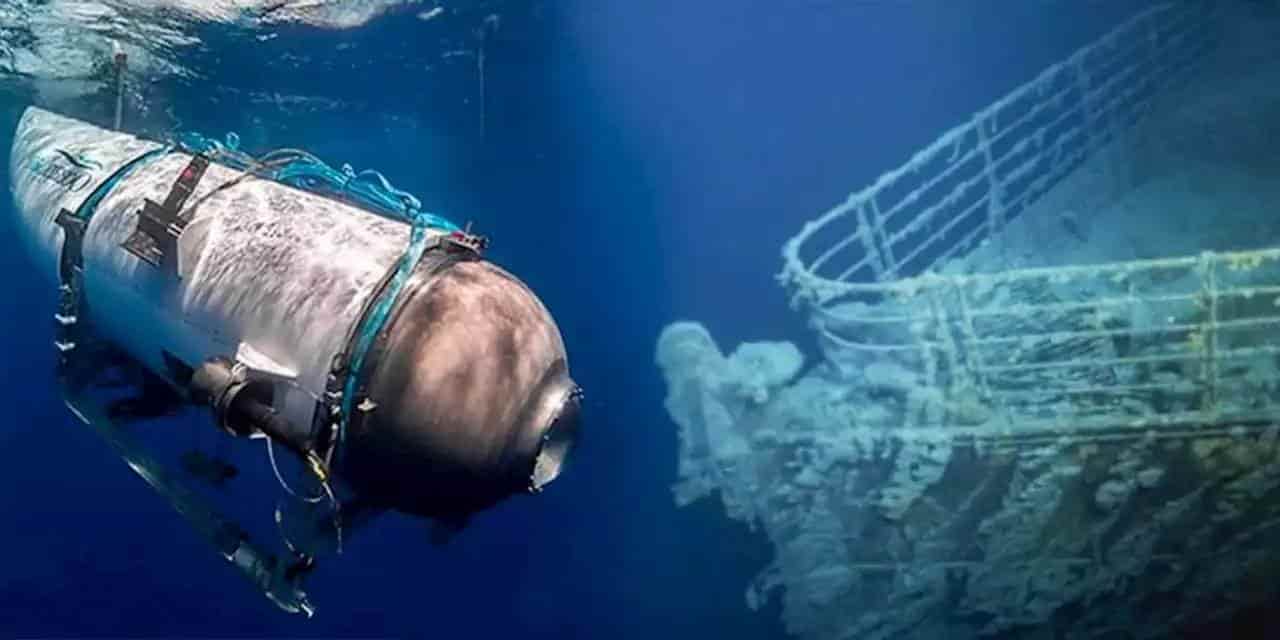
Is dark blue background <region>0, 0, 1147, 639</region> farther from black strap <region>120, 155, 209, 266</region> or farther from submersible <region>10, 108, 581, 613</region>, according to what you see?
black strap <region>120, 155, 209, 266</region>

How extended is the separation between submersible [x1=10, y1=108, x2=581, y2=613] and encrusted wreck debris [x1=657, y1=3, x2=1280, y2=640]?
4.41 meters

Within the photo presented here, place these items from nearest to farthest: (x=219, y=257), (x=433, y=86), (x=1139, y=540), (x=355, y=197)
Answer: (x=219, y=257), (x=355, y=197), (x=1139, y=540), (x=433, y=86)

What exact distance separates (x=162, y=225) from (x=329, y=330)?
100 centimetres

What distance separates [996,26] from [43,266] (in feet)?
20.1

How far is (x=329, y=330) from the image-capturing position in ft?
10.8

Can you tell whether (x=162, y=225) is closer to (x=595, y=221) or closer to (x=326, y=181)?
(x=326, y=181)

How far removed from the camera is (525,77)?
9156 millimetres

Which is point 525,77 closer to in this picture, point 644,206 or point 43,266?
point 644,206

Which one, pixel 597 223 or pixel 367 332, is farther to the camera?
pixel 597 223

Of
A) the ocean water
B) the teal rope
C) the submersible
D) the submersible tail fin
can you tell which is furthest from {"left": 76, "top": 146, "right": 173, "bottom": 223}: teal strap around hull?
the ocean water

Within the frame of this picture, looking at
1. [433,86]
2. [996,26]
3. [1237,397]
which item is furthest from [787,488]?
[433,86]

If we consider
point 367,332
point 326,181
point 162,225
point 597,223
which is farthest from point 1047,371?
point 162,225

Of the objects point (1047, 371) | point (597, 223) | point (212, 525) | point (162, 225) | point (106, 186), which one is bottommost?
point (212, 525)

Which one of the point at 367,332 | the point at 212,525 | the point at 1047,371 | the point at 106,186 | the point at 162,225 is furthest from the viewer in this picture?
the point at 1047,371
